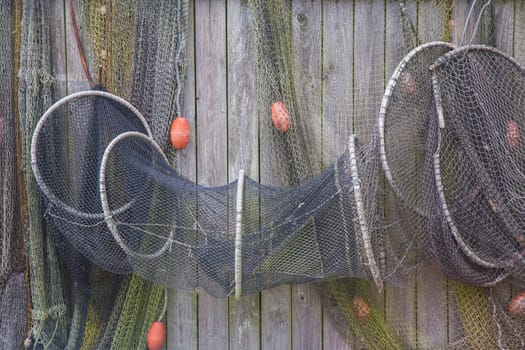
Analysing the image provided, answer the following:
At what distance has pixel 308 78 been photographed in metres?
2.56

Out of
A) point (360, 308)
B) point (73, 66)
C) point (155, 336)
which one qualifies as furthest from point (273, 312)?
point (73, 66)

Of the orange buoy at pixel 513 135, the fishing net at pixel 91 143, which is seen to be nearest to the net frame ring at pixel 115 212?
the fishing net at pixel 91 143

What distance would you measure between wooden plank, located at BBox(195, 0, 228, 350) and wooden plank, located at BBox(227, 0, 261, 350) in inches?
1.5

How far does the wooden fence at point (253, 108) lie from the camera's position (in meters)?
2.55

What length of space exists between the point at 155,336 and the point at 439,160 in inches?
71.5

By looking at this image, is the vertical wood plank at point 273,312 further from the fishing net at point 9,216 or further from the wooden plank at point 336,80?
the fishing net at point 9,216

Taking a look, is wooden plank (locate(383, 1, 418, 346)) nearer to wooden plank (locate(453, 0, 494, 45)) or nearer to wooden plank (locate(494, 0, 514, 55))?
wooden plank (locate(453, 0, 494, 45))

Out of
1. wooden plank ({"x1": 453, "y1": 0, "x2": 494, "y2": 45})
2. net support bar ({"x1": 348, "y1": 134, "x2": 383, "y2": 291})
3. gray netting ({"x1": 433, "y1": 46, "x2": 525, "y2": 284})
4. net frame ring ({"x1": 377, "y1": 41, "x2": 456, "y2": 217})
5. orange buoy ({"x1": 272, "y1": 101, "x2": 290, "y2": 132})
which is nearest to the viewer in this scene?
net support bar ({"x1": 348, "y1": 134, "x2": 383, "y2": 291})

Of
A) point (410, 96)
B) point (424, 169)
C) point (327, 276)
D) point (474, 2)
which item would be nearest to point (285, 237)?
point (327, 276)

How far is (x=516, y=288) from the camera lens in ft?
8.36

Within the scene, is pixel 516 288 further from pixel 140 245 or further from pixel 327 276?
pixel 140 245

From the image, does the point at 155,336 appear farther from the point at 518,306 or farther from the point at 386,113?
the point at 518,306

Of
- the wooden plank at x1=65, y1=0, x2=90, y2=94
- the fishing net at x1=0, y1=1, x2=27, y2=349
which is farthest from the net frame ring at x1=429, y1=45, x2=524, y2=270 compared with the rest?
the fishing net at x1=0, y1=1, x2=27, y2=349

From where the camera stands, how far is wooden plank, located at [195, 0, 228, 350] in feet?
8.44
